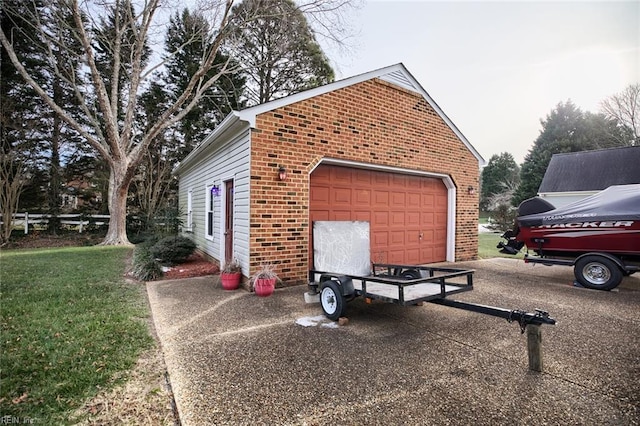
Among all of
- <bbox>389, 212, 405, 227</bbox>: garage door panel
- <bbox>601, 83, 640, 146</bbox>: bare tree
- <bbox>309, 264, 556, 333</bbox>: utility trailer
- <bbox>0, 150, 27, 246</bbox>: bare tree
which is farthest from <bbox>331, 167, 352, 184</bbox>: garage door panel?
<bbox>601, 83, 640, 146</bbox>: bare tree

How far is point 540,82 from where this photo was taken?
990cm

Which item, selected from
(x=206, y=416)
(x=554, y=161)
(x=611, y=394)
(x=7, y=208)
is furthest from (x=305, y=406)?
(x=554, y=161)

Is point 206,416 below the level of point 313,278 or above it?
below

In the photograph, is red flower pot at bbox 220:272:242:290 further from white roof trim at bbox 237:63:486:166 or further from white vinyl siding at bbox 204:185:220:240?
white vinyl siding at bbox 204:185:220:240

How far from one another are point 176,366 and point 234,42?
14.1 metres

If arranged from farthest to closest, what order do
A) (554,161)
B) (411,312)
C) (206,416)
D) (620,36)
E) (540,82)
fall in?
1. (554,161)
2. (540,82)
3. (620,36)
4. (411,312)
5. (206,416)

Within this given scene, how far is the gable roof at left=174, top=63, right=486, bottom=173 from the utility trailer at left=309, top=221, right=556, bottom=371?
2329 mm

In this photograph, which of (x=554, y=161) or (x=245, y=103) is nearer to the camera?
(x=245, y=103)

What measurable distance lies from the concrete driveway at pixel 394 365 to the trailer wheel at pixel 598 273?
2.64 feet

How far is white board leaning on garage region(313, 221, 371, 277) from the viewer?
4.73m

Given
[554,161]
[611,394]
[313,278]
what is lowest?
[611,394]

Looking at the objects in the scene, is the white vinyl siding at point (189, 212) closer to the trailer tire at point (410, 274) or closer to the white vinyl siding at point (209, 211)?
the white vinyl siding at point (209, 211)

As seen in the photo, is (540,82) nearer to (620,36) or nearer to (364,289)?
(620,36)

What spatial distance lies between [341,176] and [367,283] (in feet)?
9.74
